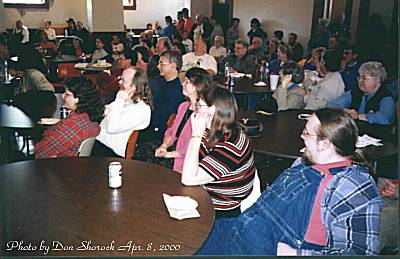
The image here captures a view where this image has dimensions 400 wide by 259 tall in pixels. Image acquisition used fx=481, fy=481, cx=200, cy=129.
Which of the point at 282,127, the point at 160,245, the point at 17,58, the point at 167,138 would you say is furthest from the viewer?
the point at 17,58

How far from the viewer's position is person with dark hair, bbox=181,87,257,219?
1.69 m

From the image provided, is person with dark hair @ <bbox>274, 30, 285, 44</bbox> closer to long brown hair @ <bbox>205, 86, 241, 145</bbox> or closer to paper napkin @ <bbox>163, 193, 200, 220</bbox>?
long brown hair @ <bbox>205, 86, 241, 145</bbox>

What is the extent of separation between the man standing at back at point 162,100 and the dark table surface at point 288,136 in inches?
20.6

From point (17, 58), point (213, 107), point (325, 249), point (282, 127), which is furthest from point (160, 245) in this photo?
point (17, 58)

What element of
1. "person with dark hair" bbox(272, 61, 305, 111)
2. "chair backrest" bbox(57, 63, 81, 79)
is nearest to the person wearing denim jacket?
"person with dark hair" bbox(272, 61, 305, 111)

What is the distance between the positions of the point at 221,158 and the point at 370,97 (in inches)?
54.2

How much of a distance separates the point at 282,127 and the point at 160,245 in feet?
4.44

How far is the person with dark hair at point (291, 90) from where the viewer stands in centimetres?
300

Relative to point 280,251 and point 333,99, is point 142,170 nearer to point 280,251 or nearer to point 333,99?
point 280,251

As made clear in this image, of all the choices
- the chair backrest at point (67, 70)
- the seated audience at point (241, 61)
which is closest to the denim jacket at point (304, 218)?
the chair backrest at point (67, 70)

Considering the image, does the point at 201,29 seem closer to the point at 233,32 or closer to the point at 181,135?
the point at 233,32

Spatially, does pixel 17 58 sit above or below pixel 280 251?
above

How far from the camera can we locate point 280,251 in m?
1.43

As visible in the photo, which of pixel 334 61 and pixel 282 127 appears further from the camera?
pixel 334 61
